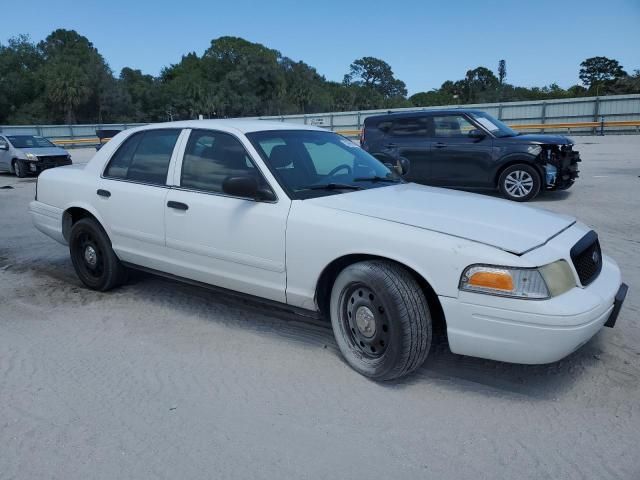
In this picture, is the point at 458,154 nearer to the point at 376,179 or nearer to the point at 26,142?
the point at 376,179

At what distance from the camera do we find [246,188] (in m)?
3.62

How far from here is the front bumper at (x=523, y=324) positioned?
9.39 feet

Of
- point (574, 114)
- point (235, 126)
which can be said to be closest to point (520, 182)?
point (235, 126)

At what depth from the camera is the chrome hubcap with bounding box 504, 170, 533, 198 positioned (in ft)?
31.9

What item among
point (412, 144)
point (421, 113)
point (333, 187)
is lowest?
point (333, 187)

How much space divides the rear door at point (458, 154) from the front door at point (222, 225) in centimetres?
677

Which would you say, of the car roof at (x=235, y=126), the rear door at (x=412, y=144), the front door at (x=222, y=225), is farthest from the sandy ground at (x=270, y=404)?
the rear door at (x=412, y=144)

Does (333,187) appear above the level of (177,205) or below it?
above

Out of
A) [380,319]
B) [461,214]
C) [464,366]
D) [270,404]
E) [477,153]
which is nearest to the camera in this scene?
[270,404]

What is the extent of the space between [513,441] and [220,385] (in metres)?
1.69

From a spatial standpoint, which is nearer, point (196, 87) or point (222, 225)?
point (222, 225)

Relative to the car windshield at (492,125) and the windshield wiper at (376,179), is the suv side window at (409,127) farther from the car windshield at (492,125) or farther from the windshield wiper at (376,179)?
the windshield wiper at (376,179)

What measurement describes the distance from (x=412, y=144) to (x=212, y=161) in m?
7.06

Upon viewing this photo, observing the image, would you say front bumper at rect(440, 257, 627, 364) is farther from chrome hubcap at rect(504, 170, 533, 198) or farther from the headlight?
chrome hubcap at rect(504, 170, 533, 198)
